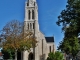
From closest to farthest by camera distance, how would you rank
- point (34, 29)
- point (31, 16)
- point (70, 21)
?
1. point (70, 21)
2. point (34, 29)
3. point (31, 16)

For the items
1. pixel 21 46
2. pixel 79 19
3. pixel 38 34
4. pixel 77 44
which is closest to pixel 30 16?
pixel 38 34

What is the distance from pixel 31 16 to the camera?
92875 mm

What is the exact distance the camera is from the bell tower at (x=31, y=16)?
89269mm

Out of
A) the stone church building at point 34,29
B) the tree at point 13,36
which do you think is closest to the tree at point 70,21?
the tree at point 13,36

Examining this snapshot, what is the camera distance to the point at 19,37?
53938mm

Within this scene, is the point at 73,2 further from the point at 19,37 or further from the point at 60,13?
the point at 19,37

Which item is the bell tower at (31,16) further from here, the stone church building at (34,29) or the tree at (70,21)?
the tree at (70,21)

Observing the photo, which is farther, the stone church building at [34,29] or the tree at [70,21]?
the stone church building at [34,29]

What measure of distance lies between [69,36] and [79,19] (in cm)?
449

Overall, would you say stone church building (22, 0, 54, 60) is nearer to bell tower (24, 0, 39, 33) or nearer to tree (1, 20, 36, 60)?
bell tower (24, 0, 39, 33)

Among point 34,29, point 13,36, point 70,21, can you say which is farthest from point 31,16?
point 70,21

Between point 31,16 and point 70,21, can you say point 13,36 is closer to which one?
point 70,21

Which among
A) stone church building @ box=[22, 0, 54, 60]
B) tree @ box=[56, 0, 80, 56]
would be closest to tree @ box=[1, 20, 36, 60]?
tree @ box=[56, 0, 80, 56]

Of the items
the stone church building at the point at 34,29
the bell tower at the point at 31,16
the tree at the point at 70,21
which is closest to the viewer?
the tree at the point at 70,21
